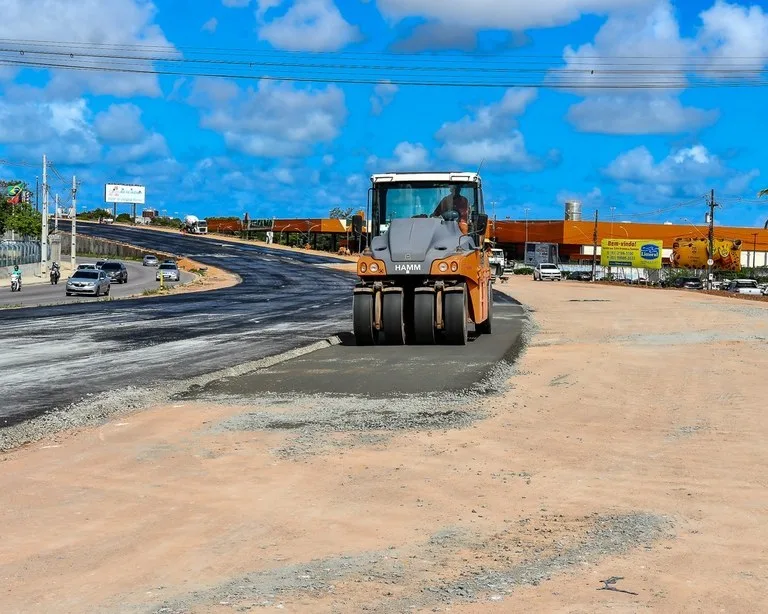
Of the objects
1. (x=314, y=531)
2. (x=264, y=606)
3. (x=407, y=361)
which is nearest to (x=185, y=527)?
(x=314, y=531)

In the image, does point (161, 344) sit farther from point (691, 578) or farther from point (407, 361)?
point (691, 578)

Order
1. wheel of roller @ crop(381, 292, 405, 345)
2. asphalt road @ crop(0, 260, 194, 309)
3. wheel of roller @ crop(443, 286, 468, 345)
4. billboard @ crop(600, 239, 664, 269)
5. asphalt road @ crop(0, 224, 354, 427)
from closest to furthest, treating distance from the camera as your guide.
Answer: asphalt road @ crop(0, 224, 354, 427) → wheel of roller @ crop(443, 286, 468, 345) → wheel of roller @ crop(381, 292, 405, 345) → asphalt road @ crop(0, 260, 194, 309) → billboard @ crop(600, 239, 664, 269)

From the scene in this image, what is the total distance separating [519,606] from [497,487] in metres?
3.15

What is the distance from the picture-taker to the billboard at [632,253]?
338 ft

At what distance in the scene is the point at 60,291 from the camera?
62.4m

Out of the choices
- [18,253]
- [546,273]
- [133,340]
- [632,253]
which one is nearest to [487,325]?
[133,340]

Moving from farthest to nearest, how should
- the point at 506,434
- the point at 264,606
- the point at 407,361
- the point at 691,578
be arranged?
the point at 407,361, the point at 506,434, the point at 691,578, the point at 264,606

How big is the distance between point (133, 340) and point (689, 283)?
73165mm

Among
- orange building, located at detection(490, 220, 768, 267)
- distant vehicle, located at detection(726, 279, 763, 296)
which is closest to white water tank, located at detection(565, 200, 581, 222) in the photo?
orange building, located at detection(490, 220, 768, 267)

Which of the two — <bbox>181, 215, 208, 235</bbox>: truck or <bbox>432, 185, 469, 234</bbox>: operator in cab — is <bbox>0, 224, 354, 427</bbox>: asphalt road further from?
<bbox>181, 215, 208, 235</bbox>: truck

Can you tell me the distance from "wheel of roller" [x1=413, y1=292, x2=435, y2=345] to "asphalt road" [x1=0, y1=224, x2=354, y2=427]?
3269 mm

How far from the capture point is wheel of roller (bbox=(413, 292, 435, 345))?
70.1 ft

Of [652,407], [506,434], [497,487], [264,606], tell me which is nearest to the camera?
[264,606]

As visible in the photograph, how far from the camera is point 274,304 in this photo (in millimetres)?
48156
